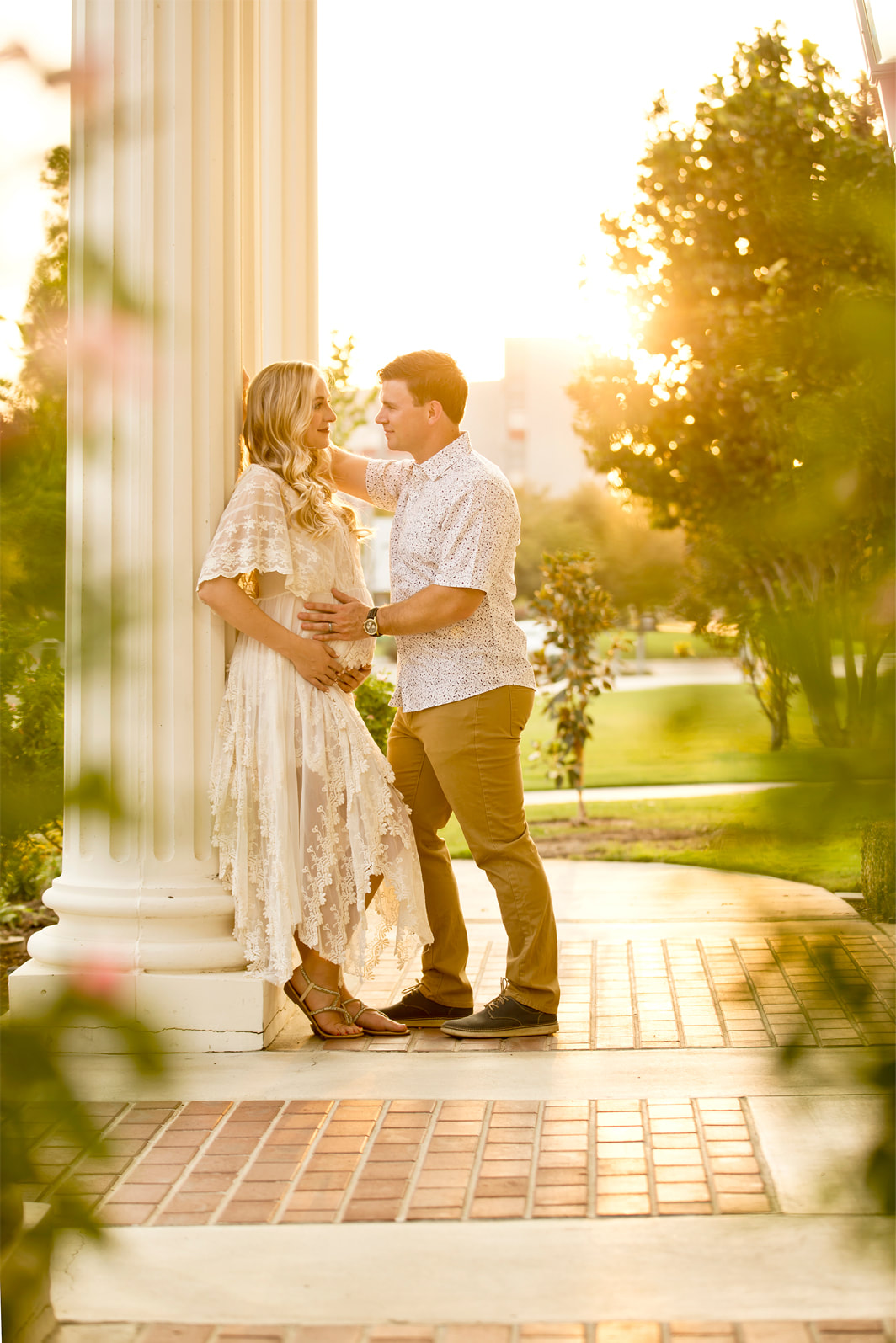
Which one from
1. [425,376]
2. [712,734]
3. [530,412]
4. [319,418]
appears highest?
[530,412]

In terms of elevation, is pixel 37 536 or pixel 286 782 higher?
pixel 37 536

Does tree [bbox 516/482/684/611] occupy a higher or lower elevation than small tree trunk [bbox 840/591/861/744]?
higher

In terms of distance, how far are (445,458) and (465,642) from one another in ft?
1.76

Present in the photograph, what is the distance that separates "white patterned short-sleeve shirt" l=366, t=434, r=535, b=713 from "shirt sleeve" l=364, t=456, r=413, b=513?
0.21ft

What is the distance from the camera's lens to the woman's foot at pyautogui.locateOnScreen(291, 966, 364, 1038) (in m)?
3.44

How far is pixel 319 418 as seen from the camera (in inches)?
134

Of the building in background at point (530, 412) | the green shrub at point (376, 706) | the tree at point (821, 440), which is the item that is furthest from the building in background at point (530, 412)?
the tree at point (821, 440)

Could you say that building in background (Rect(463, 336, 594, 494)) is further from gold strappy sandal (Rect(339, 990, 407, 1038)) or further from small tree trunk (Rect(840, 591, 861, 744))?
small tree trunk (Rect(840, 591, 861, 744))

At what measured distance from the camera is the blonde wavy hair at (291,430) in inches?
131

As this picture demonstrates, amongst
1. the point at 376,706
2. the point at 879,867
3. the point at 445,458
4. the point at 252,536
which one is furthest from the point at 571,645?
the point at 879,867

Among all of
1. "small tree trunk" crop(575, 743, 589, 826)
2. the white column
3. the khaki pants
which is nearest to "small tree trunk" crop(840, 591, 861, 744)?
the white column

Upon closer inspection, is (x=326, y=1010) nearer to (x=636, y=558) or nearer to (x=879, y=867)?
(x=879, y=867)

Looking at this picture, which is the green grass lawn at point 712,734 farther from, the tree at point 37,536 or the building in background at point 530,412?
the building in background at point 530,412

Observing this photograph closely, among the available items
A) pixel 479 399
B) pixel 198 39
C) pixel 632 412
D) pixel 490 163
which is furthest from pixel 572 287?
pixel 479 399
